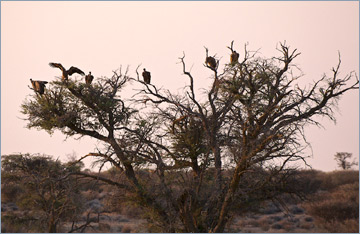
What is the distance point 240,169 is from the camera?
11.3 metres

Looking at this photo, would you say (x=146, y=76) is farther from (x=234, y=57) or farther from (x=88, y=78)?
(x=234, y=57)

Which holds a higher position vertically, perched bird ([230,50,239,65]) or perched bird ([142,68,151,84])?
perched bird ([230,50,239,65])

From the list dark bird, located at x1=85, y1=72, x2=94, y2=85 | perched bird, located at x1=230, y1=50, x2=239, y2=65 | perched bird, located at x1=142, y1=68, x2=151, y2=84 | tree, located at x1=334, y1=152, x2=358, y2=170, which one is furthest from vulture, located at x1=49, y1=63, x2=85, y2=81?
tree, located at x1=334, y1=152, x2=358, y2=170

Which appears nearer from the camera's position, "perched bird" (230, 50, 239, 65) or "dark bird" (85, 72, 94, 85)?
"perched bird" (230, 50, 239, 65)

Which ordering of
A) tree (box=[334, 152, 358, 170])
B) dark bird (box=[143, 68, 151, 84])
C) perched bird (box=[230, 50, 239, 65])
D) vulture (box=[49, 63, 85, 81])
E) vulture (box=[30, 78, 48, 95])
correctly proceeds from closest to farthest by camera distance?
perched bird (box=[230, 50, 239, 65]), dark bird (box=[143, 68, 151, 84]), vulture (box=[30, 78, 48, 95]), vulture (box=[49, 63, 85, 81]), tree (box=[334, 152, 358, 170])

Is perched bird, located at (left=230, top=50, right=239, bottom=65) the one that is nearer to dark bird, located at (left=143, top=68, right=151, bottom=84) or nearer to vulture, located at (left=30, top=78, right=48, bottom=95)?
dark bird, located at (left=143, top=68, right=151, bottom=84)

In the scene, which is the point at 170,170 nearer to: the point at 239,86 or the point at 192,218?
the point at 192,218

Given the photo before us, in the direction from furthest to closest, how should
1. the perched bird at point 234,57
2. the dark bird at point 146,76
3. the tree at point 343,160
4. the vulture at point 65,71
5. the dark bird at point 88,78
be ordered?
the tree at point 343,160 < the dark bird at point 88,78 < the vulture at point 65,71 < the dark bird at point 146,76 < the perched bird at point 234,57

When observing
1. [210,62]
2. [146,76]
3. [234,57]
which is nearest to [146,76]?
[146,76]

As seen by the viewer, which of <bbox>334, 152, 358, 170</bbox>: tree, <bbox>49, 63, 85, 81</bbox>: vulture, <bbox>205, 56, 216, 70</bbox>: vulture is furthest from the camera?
<bbox>334, 152, 358, 170</bbox>: tree

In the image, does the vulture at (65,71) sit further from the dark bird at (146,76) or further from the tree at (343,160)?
the tree at (343,160)

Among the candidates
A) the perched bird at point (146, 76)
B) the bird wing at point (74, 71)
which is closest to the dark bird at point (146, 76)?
the perched bird at point (146, 76)

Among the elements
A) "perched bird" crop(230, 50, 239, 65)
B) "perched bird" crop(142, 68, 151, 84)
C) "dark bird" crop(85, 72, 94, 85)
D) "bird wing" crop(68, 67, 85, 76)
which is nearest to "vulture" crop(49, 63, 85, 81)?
"bird wing" crop(68, 67, 85, 76)

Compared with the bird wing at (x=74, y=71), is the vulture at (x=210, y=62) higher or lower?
lower
